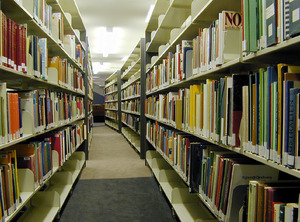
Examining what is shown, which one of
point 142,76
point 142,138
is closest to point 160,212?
point 142,138

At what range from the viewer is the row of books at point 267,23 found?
82 cm

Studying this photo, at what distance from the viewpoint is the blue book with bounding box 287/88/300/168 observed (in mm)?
813

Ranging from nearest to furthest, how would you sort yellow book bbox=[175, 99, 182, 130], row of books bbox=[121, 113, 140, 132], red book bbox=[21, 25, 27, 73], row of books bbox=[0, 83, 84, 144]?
1. row of books bbox=[0, 83, 84, 144]
2. red book bbox=[21, 25, 27, 73]
3. yellow book bbox=[175, 99, 182, 130]
4. row of books bbox=[121, 113, 140, 132]

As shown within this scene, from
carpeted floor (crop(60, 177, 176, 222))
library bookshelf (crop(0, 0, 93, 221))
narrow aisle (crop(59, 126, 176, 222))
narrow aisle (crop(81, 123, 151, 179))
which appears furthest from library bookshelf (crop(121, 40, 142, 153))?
library bookshelf (crop(0, 0, 93, 221))

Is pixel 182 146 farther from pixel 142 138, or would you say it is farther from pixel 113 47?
pixel 113 47

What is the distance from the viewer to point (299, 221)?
0.79 metres

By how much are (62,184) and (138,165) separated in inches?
65.0

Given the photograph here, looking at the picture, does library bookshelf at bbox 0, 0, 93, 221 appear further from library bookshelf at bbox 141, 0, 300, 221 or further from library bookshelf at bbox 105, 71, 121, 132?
library bookshelf at bbox 105, 71, 121, 132

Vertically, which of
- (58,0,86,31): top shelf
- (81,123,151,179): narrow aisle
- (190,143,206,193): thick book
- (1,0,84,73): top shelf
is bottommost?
(81,123,151,179): narrow aisle

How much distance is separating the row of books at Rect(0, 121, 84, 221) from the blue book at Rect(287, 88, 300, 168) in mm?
1287

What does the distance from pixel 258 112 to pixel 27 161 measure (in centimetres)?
149

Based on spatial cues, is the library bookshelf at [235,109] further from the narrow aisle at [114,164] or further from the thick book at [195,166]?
the narrow aisle at [114,164]

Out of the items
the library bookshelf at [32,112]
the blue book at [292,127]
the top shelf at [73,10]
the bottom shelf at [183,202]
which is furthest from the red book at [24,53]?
the top shelf at [73,10]

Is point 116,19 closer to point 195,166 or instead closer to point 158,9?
point 158,9
